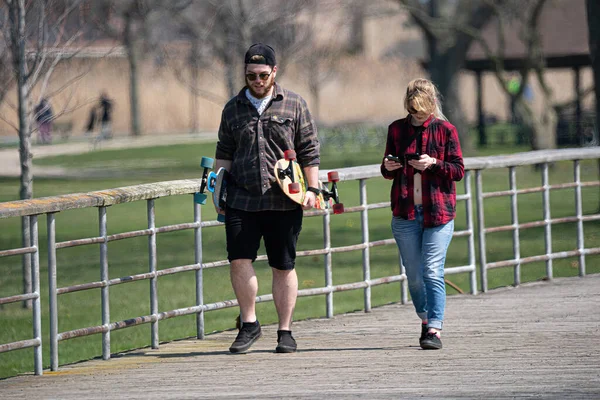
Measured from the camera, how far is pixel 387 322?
905 centimetres

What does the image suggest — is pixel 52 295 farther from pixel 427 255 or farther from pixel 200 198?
pixel 427 255

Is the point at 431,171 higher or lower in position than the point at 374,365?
higher

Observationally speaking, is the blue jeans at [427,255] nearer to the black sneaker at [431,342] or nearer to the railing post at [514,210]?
the black sneaker at [431,342]

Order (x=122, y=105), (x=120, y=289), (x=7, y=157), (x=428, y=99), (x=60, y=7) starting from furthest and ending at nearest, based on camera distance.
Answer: (x=122, y=105) → (x=7, y=157) → (x=60, y=7) → (x=120, y=289) → (x=428, y=99)

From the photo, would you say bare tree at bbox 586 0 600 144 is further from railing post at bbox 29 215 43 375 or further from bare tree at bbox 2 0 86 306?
railing post at bbox 29 215 43 375

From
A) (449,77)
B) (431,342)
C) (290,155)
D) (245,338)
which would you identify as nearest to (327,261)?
(245,338)

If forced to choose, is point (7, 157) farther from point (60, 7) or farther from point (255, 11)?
point (60, 7)

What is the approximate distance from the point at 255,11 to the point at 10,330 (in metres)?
30.0

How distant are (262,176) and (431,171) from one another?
3.30 feet

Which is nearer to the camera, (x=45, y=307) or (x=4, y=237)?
(x=45, y=307)

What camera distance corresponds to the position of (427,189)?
7.77m

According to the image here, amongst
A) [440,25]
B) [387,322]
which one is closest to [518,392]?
[387,322]

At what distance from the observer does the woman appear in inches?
304

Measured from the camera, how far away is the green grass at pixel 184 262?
39.4 feet
